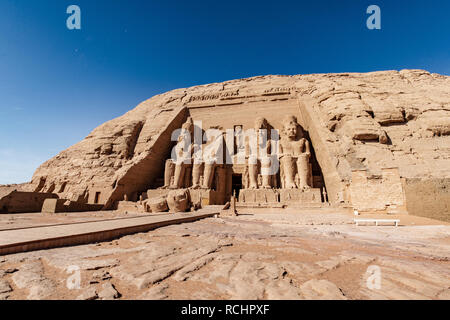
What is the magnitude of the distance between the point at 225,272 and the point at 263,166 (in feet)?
37.4

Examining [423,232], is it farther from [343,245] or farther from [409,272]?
[409,272]

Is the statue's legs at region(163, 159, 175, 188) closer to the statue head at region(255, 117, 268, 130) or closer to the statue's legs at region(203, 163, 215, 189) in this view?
the statue's legs at region(203, 163, 215, 189)

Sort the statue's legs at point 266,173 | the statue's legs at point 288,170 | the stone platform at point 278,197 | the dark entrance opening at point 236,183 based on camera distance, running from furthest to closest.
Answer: the dark entrance opening at point 236,183 → the statue's legs at point 266,173 → the statue's legs at point 288,170 → the stone platform at point 278,197

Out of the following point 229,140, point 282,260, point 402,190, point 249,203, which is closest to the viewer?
point 282,260

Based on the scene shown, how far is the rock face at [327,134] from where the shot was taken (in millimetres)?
9172

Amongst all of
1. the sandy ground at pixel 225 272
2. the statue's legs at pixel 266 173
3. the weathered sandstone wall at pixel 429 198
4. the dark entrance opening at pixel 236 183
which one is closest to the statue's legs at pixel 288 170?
the statue's legs at pixel 266 173

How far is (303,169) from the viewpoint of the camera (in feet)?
40.0

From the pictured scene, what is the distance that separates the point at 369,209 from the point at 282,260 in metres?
7.35

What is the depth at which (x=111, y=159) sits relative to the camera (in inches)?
526

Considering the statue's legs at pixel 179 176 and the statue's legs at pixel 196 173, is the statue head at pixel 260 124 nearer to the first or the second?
the statue's legs at pixel 196 173

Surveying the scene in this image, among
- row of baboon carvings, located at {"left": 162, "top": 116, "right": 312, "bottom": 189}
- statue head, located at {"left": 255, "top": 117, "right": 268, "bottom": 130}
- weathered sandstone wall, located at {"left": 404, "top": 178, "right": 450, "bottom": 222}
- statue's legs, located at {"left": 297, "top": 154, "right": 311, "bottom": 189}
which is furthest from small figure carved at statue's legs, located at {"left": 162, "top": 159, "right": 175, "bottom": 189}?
weathered sandstone wall, located at {"left": 404, "top": 178, "right": 450, "bottom": 222}

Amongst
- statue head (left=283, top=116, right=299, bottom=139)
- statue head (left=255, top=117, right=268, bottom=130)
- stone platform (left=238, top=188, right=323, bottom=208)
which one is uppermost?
statue head (left=255, top=117, right=268, bottom=130)

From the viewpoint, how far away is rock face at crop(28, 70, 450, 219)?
30.1ft
